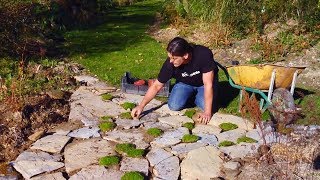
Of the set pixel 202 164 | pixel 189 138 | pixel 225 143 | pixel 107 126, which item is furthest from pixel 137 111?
pixel 202 164

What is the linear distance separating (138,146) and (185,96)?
1199 millimetres

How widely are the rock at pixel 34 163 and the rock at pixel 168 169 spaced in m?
1.00

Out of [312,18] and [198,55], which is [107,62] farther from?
[312,18]

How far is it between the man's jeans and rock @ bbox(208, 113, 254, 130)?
0.26 metres

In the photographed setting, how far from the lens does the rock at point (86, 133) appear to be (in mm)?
5164

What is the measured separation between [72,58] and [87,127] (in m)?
3.38

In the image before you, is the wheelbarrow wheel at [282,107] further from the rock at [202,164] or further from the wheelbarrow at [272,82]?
the rock at [202,164]

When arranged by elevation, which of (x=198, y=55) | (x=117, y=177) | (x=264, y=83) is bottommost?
(x=117, y=177)

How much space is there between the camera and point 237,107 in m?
6.05

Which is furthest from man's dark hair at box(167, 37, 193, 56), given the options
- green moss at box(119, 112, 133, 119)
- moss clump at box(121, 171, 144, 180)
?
moss clump at box(121, 171, 144, 180)

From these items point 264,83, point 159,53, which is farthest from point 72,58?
point 264,83

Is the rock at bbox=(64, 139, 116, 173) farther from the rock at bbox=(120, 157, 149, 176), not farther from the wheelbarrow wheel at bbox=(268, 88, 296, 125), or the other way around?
the wheelbarrow wheel at bbox=(268, 88, 296, 125)

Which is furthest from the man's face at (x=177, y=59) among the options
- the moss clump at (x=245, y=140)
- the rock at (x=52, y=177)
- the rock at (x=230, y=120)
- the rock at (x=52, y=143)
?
the rock at (x=52, y=177)

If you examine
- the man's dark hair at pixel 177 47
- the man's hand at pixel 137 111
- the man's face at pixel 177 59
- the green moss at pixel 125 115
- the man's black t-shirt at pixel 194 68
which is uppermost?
the man's dark hair at pixel 177 47
